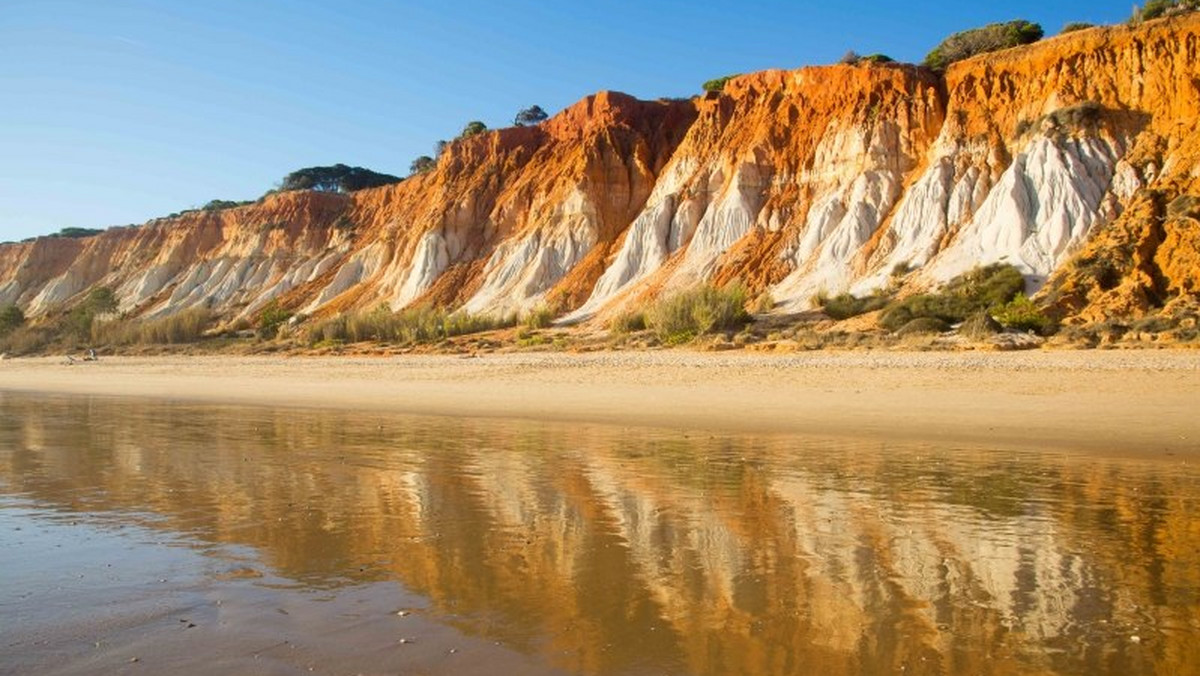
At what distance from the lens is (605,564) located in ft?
19.5

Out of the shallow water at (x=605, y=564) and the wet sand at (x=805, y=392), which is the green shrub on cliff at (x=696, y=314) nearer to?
the wet sand at (x=805, y=392)

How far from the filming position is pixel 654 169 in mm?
48656

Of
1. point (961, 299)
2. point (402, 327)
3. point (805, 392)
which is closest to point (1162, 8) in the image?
point (961, 299)

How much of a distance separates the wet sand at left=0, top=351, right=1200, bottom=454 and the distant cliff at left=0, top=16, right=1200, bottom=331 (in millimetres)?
8668

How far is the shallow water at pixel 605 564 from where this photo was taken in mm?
4293

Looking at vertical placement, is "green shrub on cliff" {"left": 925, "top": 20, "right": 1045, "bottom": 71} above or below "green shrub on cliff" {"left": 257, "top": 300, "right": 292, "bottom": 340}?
above

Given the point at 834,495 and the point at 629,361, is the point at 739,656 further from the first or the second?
the point at 629,361

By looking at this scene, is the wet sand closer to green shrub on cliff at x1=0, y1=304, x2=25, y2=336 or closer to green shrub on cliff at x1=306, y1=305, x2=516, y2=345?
green shrub on cliff at x1=306, y1=305, x2=516, y2=345

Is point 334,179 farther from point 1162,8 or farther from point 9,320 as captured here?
point 1162,8

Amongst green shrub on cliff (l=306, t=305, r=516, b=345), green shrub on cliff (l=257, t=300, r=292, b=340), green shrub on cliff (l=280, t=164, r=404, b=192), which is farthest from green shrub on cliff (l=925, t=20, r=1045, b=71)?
green shrub on cliff (l=280, t=164, r=404, b=192)

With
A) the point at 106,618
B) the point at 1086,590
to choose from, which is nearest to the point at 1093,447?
the point at 1086,590

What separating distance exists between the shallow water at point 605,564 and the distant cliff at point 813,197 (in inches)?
Result: 746

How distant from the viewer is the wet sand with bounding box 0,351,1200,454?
43.1 feet

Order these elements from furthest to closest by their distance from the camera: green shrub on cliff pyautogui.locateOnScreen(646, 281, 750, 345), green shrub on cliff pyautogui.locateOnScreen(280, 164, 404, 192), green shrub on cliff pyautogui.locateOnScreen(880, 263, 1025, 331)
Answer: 1. green shrub on cliff pyautogui.locateOnScreen(280, 164, 404, 192)
2. green shrub on cliff pyautogui.locateOnScreen(646, 281, 750, 345)
3. green shrub on cliff pyautogui.locateOnScreen(880, 263, 1025, 331)
